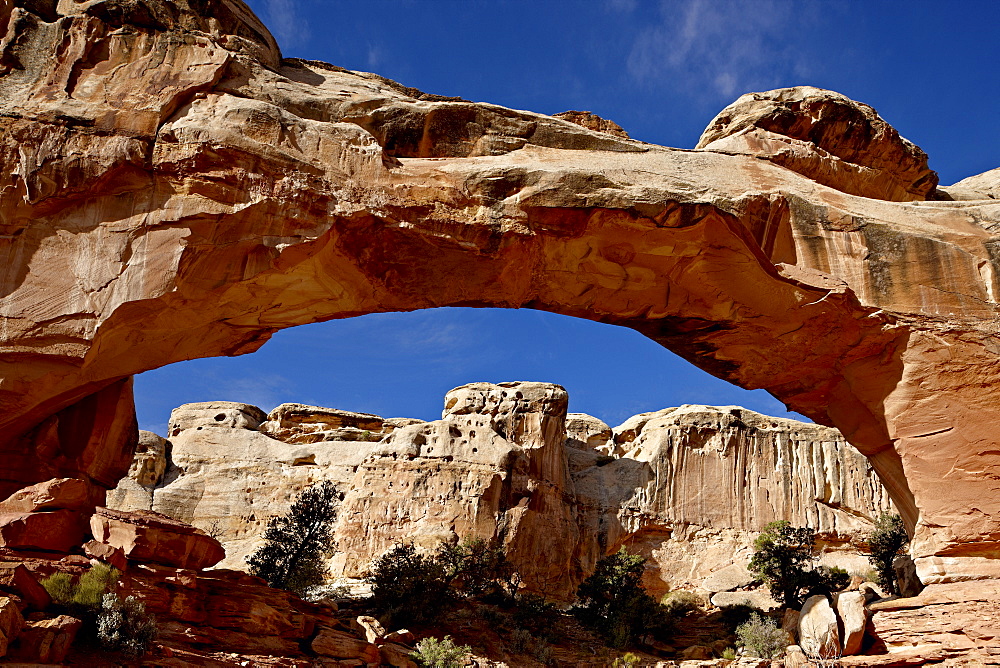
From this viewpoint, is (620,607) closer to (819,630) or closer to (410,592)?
(410,592)

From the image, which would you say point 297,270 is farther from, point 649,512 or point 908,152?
point 649,512

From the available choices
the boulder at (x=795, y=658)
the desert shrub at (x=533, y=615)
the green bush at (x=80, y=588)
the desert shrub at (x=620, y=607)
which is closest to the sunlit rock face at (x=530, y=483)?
the desert shrub at (x=620, y=607)

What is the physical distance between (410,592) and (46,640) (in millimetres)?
9480

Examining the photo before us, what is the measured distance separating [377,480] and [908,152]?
1940 cm

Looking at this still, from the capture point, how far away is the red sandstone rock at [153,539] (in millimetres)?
11648

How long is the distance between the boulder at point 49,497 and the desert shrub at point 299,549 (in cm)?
741

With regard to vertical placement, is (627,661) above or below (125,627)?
above

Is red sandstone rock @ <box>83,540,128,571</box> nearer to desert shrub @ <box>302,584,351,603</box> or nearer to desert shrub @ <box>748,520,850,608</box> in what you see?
desert shrub @ <box>302,584,351,603</box>

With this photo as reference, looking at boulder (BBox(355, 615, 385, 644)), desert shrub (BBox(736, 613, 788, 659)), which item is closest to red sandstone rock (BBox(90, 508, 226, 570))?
boulder (BBox(355, 615, 385, 644))

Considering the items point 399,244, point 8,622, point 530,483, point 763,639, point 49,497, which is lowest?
point 8,622

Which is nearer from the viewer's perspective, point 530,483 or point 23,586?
point 23,586

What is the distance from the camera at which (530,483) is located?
29.0 m

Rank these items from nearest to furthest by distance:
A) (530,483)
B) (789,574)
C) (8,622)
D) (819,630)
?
(8,622) < (819,630) < (789,574) < (530,483)

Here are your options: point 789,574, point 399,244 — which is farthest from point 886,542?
point 399,244
